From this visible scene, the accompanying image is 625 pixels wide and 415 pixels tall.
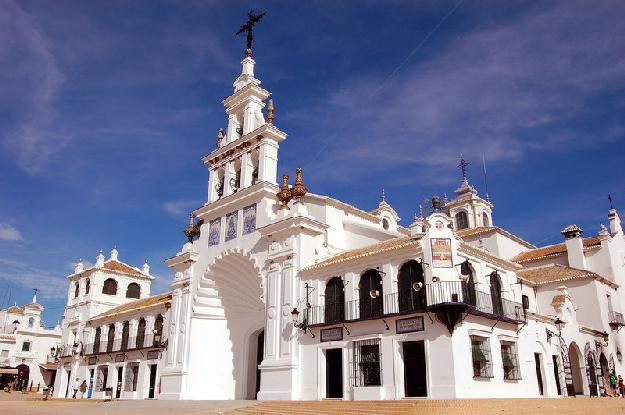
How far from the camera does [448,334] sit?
60.2 ft

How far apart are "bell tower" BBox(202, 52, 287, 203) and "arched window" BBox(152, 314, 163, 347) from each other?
9.57 m

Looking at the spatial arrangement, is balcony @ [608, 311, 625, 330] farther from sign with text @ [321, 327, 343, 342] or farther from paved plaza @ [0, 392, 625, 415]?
sign with text @ [321, 327, 343, 342]

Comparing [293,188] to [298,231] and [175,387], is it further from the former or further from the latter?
[175,387]

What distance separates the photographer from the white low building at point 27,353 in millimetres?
55344

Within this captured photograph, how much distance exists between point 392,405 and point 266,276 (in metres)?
9.95

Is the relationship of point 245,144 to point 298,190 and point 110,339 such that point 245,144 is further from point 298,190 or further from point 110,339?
point 110,339

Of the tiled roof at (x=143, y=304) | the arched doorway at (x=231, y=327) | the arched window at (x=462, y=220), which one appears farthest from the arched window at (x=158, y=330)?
the arched window at (x=462, y=220)

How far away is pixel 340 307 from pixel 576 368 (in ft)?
42.9

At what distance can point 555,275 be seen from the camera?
29969 millimetres

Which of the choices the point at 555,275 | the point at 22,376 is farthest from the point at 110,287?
the point at 555,275

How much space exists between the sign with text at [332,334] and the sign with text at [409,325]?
2.70 metres

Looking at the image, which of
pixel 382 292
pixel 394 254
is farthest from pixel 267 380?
pixel 394 254

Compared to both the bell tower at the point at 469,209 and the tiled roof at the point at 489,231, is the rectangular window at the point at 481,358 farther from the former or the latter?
the bell tower at the point at 469,209

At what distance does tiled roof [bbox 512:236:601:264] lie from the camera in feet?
106
